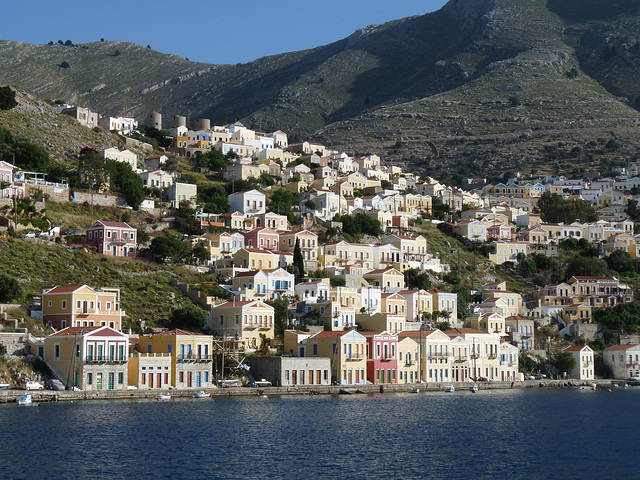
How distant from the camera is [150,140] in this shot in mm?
130000

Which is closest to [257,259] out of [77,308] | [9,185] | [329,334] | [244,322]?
[244,322]

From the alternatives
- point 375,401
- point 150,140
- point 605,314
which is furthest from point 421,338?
point 150,140

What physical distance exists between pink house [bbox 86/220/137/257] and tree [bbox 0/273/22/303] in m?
16.5

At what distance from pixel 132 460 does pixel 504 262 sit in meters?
81.3

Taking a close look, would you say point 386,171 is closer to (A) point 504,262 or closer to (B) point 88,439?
(A) point 504,262

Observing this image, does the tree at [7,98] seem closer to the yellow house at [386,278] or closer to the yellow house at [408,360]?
the yellow house at [386,278]

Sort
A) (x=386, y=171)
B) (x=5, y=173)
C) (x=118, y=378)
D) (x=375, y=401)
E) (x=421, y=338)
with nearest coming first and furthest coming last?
(x=118, y=378) → (x=375, y=401) → (x=421, y=338) → (x=5, y=173) → (x=386, y=171)

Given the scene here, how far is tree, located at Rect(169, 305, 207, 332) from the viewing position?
71.9 meters

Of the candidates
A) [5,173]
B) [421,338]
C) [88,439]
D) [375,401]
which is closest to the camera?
[88,439]

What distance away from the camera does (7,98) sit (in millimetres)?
115312

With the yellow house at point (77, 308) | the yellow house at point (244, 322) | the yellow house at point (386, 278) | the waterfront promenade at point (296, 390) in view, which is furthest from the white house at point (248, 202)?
the yellow house at point (77, 308)

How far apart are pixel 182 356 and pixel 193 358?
35.2 inches

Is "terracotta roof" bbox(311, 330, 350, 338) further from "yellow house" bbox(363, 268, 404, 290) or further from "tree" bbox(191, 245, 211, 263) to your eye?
"yellow house" bbox(363, 268, 404, 290)

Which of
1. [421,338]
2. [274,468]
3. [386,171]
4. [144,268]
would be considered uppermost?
[386,171]
